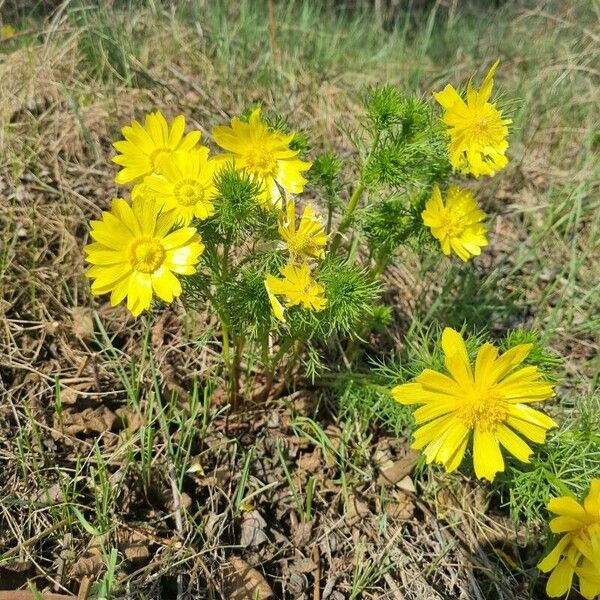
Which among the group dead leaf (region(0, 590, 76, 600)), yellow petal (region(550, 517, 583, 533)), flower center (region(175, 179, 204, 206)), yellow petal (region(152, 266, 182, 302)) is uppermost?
flower center (region(175, 179, 204, 206))

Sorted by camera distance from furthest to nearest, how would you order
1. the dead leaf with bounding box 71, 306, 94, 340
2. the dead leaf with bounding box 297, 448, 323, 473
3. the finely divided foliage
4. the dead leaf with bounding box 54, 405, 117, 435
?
1. the dead leaf with bounding box 71, 306, 94, 340
2. the dead leaf with bounding box 297, 448, 323, 473
3. the dead leaf with bounding box 54, 405, 117, 435
4. the finely divided foliage

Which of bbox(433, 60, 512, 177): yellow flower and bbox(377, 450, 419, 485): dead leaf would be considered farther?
bbox(377, 450, 419, 485): dead leaf

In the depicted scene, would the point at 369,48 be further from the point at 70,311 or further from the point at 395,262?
the point at 70,311

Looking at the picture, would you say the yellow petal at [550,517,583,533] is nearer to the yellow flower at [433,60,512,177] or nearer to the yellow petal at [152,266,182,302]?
the yellow flower at [433,60,512,177]

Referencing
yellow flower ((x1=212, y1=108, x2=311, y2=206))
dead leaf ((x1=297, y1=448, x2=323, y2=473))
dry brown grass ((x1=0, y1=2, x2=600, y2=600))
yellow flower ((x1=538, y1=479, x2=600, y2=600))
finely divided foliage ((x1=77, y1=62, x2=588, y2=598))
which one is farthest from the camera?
dead leaf ((x1=297, y1=448, x2=323, y2=473))

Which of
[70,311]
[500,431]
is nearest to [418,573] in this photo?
[500,431]

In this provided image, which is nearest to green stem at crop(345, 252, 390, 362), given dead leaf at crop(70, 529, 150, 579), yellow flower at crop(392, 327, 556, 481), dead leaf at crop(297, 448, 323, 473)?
dead leaf at crop(297, 448, 323, 473)

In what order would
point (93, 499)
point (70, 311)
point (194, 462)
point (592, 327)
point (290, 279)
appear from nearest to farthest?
point (290, 279) < point (93, 499) < point (194, 462) < point (70, 311) < point (592, 327)
